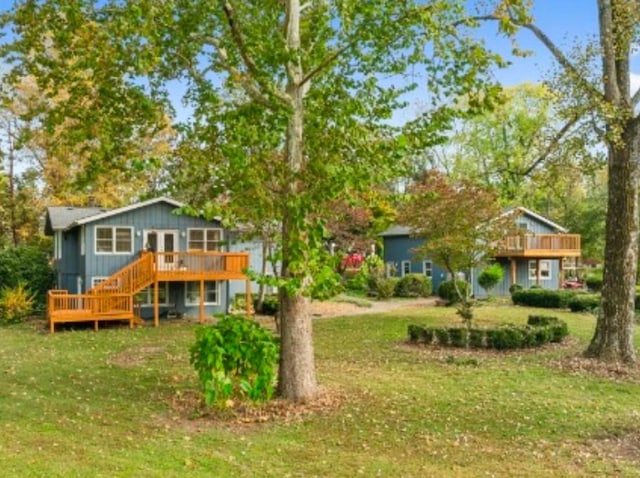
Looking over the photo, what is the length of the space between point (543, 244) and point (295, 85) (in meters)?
25.4

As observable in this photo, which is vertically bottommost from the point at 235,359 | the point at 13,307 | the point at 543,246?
the point at 13,307

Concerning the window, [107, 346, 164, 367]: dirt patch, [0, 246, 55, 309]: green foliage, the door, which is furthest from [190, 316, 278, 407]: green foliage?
the window

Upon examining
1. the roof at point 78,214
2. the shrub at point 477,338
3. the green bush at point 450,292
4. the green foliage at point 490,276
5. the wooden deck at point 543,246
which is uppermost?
the roof at point 78,214

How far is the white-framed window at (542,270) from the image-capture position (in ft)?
110

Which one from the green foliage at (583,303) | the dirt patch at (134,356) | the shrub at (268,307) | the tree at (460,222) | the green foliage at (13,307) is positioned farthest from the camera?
the green foliage at (583,303)

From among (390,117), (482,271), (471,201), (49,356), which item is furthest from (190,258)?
(482,271)

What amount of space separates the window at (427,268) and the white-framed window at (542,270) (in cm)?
550

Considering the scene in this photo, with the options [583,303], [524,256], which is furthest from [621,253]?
[524,256]

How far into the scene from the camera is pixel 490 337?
46.7 ft

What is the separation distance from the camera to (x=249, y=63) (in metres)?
8.92

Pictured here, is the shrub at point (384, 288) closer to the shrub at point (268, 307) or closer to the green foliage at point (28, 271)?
the shrub at point (268, 307)

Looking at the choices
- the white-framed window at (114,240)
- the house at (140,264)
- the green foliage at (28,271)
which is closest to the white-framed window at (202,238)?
the house at (140,264)

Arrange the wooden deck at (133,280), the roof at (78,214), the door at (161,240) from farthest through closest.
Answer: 1. the door at (161,240)
2. the roof at (78,214)
3. the wooden deck at (133,280)

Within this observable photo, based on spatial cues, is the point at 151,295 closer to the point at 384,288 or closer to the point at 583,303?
the point at 384,288
